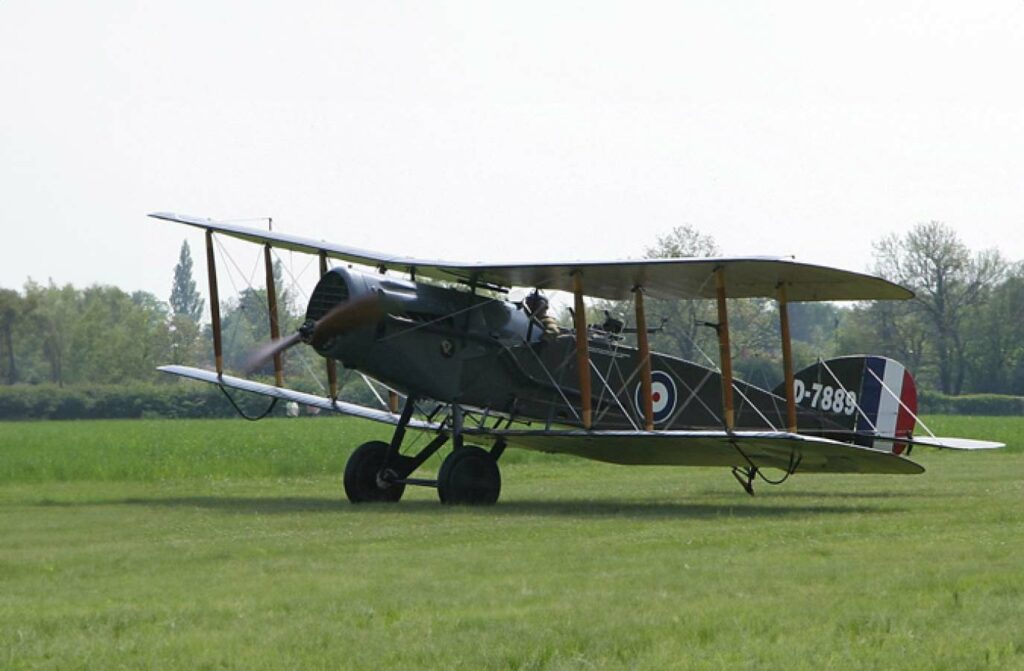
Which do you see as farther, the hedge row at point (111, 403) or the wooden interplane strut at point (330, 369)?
the hedge row at point (111, 403)

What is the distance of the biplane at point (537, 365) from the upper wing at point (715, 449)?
0.02 meters

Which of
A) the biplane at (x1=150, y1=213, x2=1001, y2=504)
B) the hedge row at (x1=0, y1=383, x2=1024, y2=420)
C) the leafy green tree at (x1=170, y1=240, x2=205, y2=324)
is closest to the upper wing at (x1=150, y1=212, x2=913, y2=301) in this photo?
the biplane at (x1=150, y1=213, x2=1001, y2=504)

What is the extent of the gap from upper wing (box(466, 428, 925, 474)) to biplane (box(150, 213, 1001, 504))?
0.02 metres

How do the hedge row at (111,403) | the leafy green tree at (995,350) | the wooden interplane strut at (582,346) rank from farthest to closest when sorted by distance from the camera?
1. the leafy green tree at (995,350)
2. the hedge row at (111,403)
3. the wooden interplane strut at (582,346)

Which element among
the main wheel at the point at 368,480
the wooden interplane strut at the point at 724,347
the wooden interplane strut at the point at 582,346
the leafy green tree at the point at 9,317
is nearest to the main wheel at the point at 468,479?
the main wheel at the point at 368,480

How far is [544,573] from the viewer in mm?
10164

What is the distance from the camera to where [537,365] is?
17219 mm

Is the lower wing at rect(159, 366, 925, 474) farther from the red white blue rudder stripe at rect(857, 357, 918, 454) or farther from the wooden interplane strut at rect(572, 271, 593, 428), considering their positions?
the red white blue rudder stripe at rect(857, 357, 918, 454)

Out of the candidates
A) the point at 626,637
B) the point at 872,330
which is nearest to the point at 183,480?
the point at 626,637

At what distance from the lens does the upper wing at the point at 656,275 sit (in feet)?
50.6

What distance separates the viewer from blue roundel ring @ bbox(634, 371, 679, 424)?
1806cm

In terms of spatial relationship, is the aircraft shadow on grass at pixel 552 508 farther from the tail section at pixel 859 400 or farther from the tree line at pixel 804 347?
the tree line at pixel 804 347

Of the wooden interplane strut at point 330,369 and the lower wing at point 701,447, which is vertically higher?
the wooden interplane strut at point 330,369

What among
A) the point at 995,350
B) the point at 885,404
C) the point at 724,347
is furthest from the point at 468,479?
the point at 995,350
